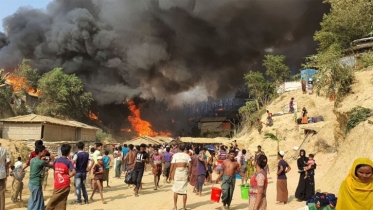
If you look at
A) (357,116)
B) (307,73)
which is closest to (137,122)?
(307,73)

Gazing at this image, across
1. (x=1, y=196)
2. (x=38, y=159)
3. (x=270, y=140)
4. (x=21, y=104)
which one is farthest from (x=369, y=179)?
(x=21, y=104)

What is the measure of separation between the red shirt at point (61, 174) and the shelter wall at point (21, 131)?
20.0m

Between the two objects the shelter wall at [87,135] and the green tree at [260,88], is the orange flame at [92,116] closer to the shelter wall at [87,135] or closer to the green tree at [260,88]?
the shelter wall at [87,135]

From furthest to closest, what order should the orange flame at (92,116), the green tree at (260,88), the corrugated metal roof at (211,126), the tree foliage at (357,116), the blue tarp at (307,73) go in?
1. the corrugated metal roof at (211,126)
2. the orange flame at (92,116)
3. the green tree at (260,88)
4. the blue tarp at (307,73)
5. the tree foliage at (357,116)

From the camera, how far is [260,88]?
1331 inches

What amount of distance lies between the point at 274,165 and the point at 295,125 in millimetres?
5760

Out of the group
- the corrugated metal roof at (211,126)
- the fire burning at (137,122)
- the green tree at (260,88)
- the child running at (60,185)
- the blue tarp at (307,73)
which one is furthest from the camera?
the fire burning at (137,122)

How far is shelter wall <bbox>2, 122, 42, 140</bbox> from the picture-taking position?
77.2ft

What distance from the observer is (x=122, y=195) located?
9.91 meters

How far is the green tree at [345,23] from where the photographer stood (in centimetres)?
2476

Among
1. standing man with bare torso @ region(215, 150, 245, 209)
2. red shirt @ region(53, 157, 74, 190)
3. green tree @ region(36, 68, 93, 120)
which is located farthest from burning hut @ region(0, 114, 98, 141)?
standing man with bare torso @ region(215, 150, 245, 209)

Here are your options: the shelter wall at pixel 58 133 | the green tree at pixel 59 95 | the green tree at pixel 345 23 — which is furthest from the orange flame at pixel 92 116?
the green tree at pixel 345 23

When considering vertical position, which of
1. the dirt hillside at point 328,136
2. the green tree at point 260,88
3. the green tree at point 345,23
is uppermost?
the green tree at point 345,23

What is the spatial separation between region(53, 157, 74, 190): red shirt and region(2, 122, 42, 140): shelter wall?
65.5ft
